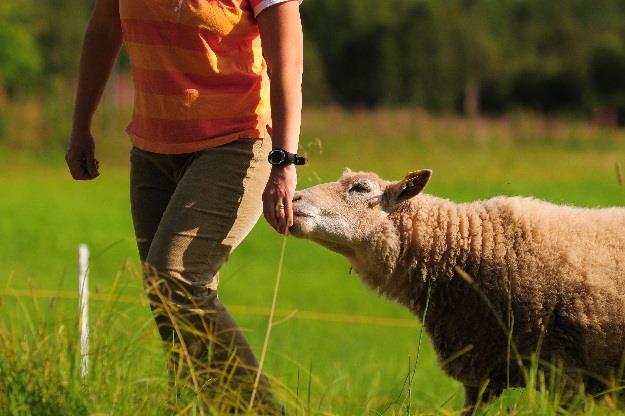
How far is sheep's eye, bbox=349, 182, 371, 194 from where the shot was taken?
4.55 meters

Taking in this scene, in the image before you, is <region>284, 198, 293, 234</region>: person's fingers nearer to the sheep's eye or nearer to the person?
the person

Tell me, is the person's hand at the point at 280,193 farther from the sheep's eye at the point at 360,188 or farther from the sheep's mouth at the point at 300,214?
the sheep's eye at the point at 360,188

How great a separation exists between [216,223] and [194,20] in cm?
69

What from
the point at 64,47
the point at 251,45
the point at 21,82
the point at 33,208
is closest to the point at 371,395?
the point at 251,45

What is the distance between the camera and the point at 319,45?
59.3 m

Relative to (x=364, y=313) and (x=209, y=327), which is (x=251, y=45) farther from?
(x=364, y=313)

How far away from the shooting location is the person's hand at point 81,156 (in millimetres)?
4445

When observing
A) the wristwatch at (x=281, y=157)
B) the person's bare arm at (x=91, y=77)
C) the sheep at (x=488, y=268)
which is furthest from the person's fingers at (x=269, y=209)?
the person's bare arm at (x=91, y=77)

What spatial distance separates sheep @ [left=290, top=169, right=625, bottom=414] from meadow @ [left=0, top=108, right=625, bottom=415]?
168 millimetres

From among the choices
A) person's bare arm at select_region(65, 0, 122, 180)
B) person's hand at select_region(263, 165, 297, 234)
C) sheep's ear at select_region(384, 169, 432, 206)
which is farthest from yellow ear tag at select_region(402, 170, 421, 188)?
person's bare arm at select_region(65, 0, 122, 180)

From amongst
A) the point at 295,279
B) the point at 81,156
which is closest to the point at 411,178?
the point at 81,156

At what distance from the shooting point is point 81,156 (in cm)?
445

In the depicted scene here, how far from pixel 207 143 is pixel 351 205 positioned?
806mm

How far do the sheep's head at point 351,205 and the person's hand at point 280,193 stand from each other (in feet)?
1.65
